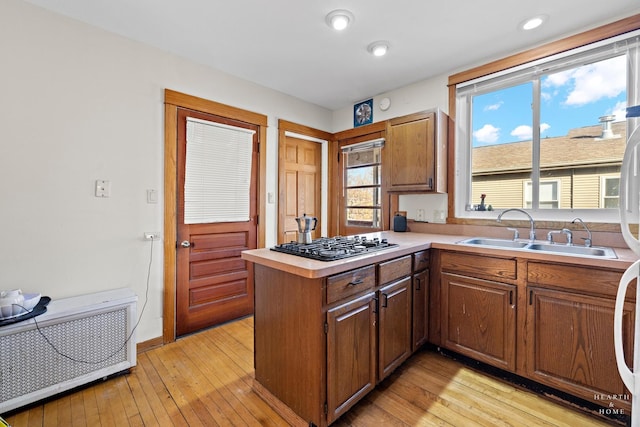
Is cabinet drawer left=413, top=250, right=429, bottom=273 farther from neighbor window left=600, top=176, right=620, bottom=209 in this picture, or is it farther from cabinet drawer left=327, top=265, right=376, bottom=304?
neighbor window left=600, top=176, right=620, bottom=209

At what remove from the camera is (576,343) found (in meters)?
1.66

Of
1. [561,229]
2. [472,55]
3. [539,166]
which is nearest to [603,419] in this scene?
[561,229]

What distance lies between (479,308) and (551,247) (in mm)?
712

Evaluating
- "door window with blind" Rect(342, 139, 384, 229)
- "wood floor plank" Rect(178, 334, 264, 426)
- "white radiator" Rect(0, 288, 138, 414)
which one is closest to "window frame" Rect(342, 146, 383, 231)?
"door window with blind" Rect(342, 139, 384, 229)

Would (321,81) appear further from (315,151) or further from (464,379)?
(464,379)

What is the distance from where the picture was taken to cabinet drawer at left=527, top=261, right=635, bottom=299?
1.55 metres

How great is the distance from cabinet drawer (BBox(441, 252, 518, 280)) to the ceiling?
5.54 ft

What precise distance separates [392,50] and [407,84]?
0.76m

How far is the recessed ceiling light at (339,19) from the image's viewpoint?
1938 mm

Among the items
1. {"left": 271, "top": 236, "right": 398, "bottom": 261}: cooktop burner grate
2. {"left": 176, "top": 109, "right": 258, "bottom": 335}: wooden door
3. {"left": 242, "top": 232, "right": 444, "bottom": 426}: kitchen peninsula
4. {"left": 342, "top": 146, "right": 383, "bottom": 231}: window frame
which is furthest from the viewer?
{"left": 342, "top": 146, "right": 383, "bottom": 231}: window frame

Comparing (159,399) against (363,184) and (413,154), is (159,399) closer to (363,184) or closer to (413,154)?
(413,154)

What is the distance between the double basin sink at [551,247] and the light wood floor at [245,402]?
926 mm

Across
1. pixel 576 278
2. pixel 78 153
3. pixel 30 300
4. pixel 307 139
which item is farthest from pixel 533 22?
pixel 30 300

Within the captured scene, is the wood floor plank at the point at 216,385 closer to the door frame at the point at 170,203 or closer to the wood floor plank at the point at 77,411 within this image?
the door frame at the point at 170,203
